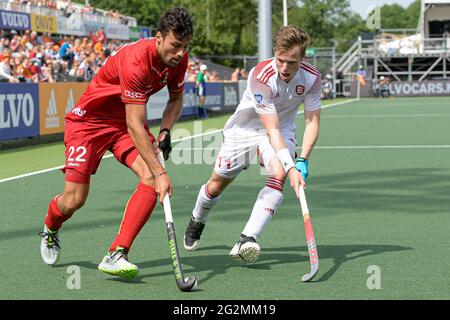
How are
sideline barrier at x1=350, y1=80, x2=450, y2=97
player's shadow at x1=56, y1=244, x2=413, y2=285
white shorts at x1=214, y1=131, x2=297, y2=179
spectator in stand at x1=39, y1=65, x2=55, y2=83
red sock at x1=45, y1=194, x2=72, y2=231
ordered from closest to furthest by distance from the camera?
player's shadow at x1=56, y1=244, x2=413, y2=285, red sock at x1=45, y1=194, x2=72, y2=231, white shorts at x1=214, y1=131, x2=297, y2=179, spectator in stand at x1=39, y1=65, x2=55, y2=83, sideline barrier at x1=350, y1=80, x2=450, y2=97

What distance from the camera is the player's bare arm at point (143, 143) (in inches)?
271

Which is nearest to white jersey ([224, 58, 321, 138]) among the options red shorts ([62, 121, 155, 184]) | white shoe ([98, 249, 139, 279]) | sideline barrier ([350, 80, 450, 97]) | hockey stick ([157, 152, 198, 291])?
red shorts ([62, 121, 155, 184])

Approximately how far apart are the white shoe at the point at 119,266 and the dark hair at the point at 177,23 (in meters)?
1.48

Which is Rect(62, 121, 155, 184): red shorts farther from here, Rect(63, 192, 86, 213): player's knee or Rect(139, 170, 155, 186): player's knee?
Rect(139, 170, 155, 186): player's knee

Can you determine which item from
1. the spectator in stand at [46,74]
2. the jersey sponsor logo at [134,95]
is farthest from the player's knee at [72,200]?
the spectator in stand at [46,74]

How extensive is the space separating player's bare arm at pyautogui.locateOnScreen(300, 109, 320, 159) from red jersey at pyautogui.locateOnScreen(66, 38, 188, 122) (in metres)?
0.99

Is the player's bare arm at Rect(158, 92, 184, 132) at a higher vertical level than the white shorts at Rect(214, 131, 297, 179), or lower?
higher

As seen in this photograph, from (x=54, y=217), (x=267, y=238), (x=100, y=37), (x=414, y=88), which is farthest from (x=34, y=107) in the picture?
(x=414, y=88)

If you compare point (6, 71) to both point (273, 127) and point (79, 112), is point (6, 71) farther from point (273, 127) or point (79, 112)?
point (273, 127)

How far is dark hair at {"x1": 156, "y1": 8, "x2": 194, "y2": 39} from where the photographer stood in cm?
662

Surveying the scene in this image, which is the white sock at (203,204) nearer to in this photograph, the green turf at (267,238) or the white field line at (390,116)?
the green turf at (267,238)

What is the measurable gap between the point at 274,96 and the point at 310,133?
40cm
